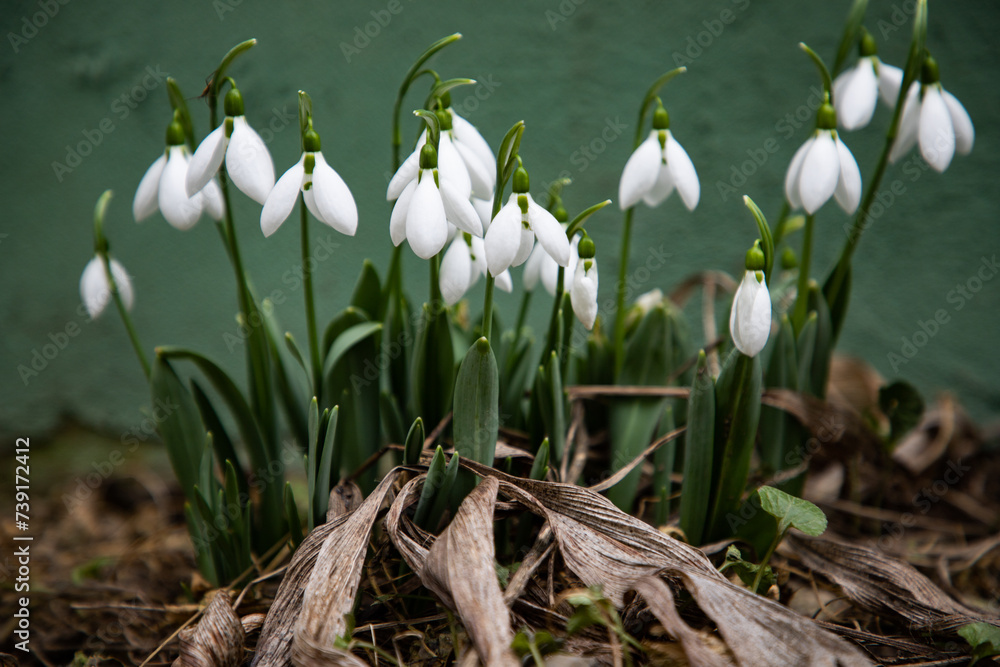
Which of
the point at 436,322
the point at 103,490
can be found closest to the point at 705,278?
the point at 436,322

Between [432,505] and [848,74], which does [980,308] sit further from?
[432,505]

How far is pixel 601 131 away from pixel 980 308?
125 centimetres

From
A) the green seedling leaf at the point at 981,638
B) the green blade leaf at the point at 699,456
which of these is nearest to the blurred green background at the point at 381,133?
the green blade leaf at the point at 699,456

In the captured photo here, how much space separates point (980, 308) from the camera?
75.3 inches

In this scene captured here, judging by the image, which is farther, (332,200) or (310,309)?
(310,309)

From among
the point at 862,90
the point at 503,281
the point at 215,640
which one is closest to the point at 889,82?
the point at 862,90

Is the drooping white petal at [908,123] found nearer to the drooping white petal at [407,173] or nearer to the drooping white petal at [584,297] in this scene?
the drooping white petal at [584,297]

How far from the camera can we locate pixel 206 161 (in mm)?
828

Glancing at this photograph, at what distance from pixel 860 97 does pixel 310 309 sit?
3.23ft

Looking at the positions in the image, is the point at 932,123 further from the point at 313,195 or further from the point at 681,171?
the point at 313,195

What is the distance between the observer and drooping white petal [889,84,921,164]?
107 cm

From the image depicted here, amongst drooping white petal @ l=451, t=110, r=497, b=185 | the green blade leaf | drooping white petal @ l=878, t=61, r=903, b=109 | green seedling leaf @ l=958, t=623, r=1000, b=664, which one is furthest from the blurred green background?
green seedling leaf @ l=958, t=623, r=1000, b=664

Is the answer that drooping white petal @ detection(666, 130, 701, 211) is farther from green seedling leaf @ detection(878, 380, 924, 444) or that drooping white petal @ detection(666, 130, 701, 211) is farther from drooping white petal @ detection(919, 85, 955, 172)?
green seedling leaf @ detection(878, 380, 924, 444)

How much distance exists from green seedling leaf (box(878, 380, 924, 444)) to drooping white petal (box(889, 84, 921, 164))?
0.43 metres
